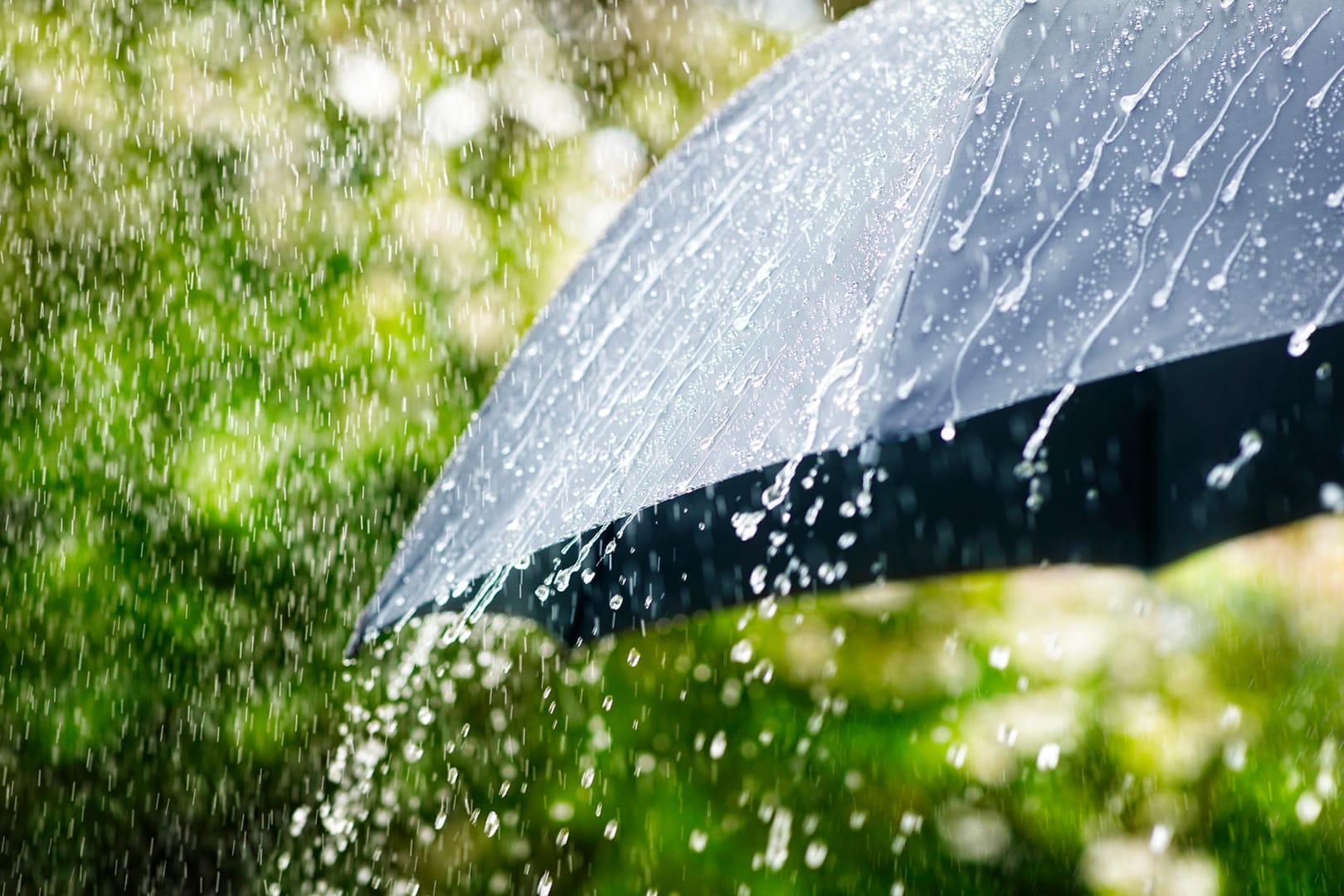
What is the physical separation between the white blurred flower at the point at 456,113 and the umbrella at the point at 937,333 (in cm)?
238

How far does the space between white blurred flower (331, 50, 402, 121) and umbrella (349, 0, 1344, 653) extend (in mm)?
2480

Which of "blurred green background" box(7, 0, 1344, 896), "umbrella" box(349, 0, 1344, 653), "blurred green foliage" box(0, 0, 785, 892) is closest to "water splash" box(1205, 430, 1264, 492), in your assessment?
"umbrella" box(349, 0, 1344, 653)

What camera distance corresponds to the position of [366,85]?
4.04 metres

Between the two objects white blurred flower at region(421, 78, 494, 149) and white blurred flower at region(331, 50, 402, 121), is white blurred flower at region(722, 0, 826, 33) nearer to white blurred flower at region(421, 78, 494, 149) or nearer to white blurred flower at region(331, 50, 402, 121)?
white blurred flower at region(421, 78, 494, 149)

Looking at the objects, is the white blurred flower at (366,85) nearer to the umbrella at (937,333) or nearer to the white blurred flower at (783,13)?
the white blurred flower at (783,13)

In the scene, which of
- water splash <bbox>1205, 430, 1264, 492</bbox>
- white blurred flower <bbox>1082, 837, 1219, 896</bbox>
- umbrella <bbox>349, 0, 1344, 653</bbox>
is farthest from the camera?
white blurred flower <bbox>1082, 837, 1219, 896</bbox>

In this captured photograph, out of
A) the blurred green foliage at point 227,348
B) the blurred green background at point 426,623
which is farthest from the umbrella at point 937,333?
the blurred green foliage at point 227,348

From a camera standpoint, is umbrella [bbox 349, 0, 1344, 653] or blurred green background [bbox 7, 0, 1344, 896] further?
blurred green background [bbox 7, 0, 1344, 896]

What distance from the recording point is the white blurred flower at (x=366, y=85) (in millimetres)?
4012

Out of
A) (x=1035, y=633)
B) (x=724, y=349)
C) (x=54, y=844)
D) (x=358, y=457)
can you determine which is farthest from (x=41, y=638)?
(x=724, y=349)

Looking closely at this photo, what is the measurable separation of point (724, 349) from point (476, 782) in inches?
114

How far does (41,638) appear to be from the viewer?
3619 millimetres

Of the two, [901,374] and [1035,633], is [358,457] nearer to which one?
[1035,633]

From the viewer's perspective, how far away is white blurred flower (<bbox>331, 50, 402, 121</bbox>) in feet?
13.2
